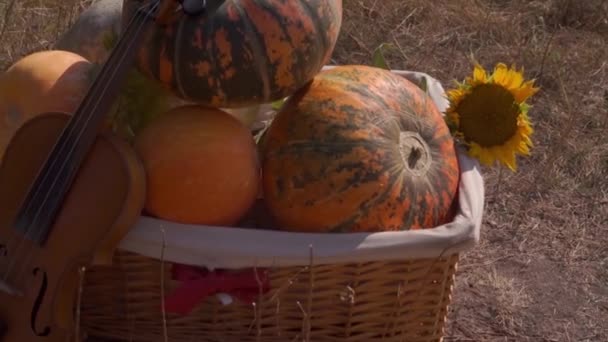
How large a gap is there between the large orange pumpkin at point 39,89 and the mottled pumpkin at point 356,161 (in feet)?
1.53

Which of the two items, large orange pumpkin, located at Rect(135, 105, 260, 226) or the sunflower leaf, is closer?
large orange pumpkin, located at Rect(135, 105, 260, 226)

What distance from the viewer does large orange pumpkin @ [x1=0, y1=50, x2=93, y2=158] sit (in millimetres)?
2369

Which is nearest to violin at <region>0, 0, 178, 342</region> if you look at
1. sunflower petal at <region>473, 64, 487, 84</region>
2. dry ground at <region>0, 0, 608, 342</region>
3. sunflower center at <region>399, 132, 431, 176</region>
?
sunflower center at <region>399, 132, 431, 176</region>

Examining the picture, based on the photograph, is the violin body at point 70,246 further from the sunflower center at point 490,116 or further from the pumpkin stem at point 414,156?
the sunflower center at point 490,116

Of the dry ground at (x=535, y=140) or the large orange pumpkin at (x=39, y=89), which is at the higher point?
the large orange pumpkin at (x=39, y=89)

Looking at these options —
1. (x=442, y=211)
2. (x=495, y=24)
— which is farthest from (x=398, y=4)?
(x=442, y=211)

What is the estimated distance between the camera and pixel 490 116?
2545 millimetres

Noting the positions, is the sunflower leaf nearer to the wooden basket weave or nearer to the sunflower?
the sunflower

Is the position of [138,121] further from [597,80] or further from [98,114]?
[597,80]

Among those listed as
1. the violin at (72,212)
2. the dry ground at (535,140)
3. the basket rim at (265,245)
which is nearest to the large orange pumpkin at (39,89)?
the violin at (72,212)

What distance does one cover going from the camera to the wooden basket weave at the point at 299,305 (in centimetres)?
226

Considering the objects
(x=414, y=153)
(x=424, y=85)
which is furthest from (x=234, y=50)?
(x=424, y=85)

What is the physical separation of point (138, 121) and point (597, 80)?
2.26 meters

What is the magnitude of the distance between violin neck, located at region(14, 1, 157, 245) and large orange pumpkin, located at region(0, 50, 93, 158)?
0.21 meters
